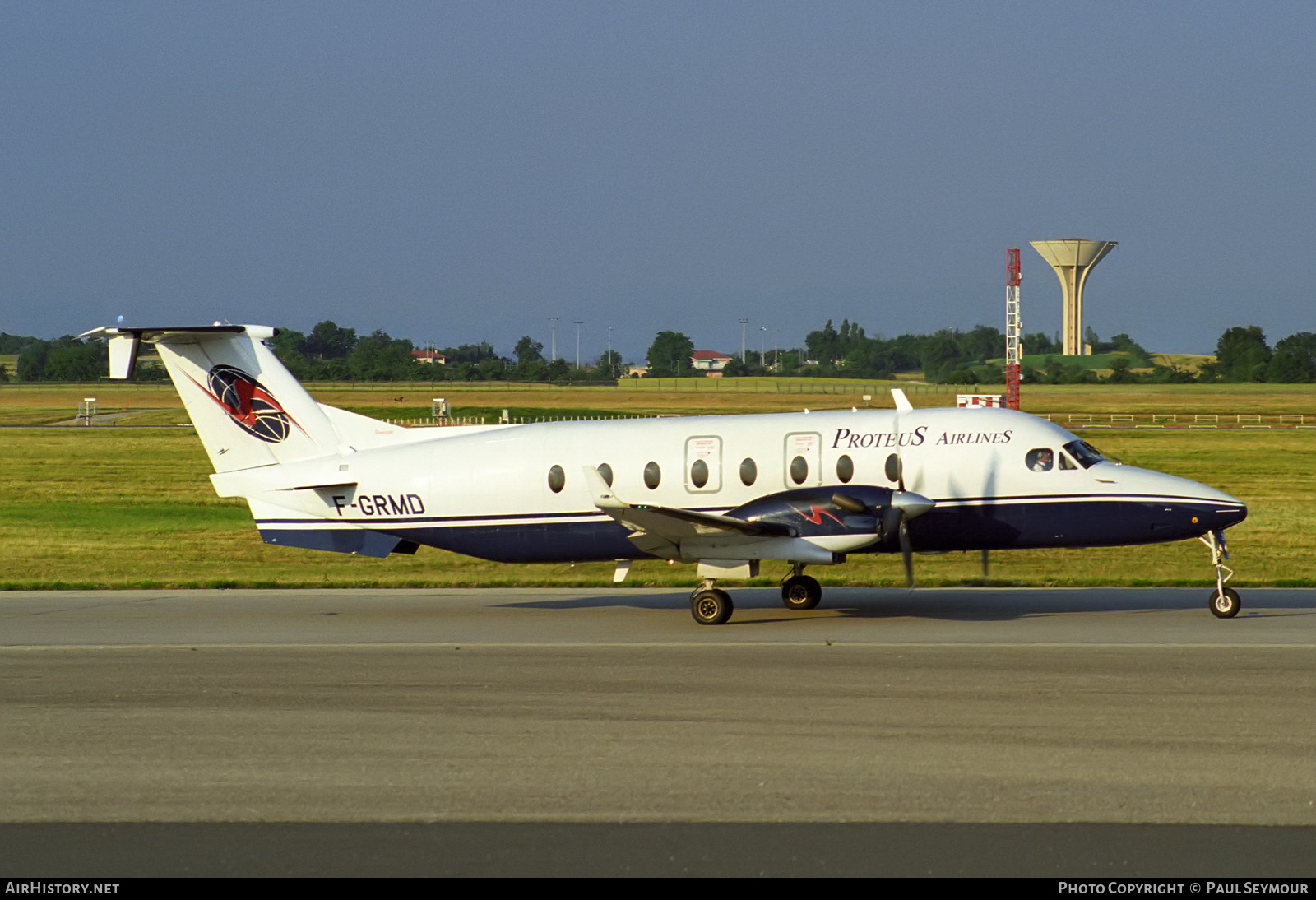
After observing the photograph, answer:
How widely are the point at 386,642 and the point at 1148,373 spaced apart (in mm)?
179593

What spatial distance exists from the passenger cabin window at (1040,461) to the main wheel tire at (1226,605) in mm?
2861

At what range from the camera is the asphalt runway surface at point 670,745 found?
8.99 meters

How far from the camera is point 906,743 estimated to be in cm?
1177

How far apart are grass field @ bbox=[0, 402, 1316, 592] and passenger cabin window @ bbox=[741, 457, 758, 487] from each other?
4813 mm

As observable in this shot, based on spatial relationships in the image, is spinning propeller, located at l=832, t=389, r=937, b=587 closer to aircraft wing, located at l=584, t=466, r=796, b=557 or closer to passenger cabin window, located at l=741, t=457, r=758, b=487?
aircraft wing, located at l=584, t=466, r=796, b=557

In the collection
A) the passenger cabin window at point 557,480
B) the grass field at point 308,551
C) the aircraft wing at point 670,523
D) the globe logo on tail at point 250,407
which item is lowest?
the grass field at point 308,551

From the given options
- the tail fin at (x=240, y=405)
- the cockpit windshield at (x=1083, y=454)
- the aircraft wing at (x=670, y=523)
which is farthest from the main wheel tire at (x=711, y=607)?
the tail fin at (x=240, y=405)

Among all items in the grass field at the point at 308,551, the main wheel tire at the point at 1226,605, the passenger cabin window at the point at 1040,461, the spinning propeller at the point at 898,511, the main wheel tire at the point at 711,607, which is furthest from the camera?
the grass field at the point at 308,551

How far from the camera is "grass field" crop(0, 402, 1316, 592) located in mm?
25453

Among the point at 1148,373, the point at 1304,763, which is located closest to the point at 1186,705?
the point at 1304,763

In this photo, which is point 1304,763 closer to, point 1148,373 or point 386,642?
point 386,642

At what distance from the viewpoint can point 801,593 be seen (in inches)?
803

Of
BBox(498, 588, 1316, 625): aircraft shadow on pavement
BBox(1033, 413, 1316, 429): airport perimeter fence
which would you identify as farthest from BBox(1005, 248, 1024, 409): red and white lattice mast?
BBox(498, 588, 1316, 625): aircraft shadow on pavement

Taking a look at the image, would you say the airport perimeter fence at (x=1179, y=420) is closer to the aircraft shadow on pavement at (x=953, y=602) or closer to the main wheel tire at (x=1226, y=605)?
the aircraft shadow on pavement at (x=953, y=602)
